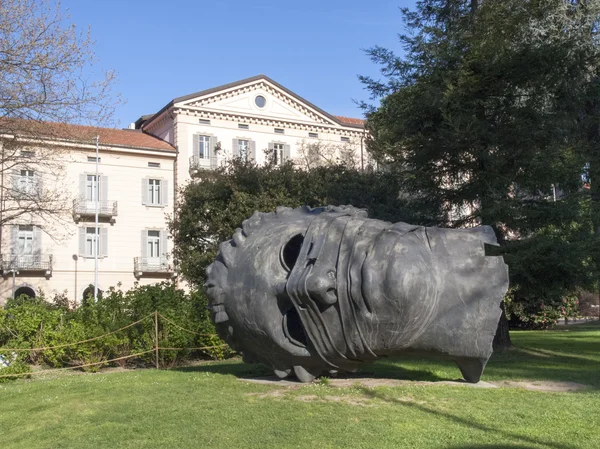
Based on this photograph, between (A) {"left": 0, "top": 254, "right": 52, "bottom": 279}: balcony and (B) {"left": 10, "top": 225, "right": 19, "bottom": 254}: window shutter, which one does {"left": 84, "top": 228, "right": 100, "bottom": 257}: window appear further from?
(B) {"left": 10, "top": 225, "right": 19, "bottom": 254}: window shutter

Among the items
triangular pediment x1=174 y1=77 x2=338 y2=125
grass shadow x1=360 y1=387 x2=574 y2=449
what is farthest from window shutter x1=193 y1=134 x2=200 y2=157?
grass shadow x1=360 y1=387 x2=574 y2=449

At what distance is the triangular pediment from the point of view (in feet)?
145

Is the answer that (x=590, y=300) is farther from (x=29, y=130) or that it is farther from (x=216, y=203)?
(x=29, y=130)

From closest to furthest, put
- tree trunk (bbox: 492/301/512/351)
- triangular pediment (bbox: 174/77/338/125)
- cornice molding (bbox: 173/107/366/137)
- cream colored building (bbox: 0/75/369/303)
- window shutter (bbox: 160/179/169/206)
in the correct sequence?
tree trunk (bbox: 492/301/512/351), cream colored building (bbox: 0/75/369/303), window shutter (bbox: 160/179/169/206), cornice molding (bbox: 173/107/366/137), triangular pediment (bbox: 174/77/338/125)

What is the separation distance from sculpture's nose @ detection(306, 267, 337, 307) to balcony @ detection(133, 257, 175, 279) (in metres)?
34.5

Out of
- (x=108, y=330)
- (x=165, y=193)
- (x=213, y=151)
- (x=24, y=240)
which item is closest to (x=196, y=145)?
(x=213, y=151)

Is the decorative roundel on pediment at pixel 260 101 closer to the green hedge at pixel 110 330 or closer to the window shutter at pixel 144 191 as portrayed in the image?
the window shutter at pixel 144 191

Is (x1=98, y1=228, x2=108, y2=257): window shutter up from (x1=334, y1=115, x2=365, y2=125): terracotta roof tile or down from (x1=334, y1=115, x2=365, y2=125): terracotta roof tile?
down

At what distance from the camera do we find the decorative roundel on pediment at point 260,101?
46044 mm

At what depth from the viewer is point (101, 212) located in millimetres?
41031

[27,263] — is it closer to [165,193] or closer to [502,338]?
[165,193]

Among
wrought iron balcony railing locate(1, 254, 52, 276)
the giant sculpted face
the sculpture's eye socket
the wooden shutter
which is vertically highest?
the wooden shutter

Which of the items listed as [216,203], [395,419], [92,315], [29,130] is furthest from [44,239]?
[395,419]

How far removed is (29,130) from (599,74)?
17.4 metres
